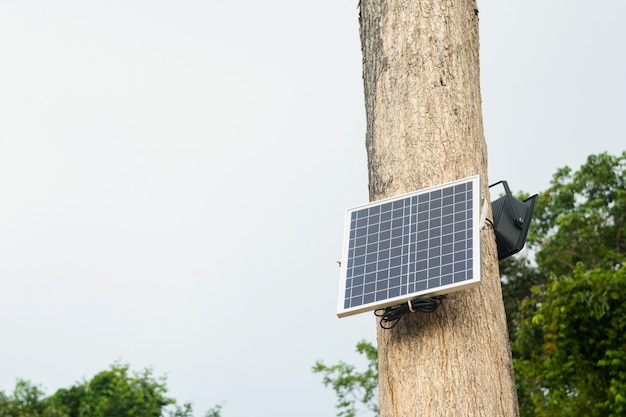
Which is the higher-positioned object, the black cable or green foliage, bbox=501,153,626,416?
green foliage, bbox=501,153,626,416

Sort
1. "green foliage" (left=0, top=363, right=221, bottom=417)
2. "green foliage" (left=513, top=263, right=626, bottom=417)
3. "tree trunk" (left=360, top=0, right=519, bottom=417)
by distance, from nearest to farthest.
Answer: "tree trunk" (left=360, top=0, right=519, bottom=417)
"green foliage" (left=513, top=263, right=626, bottom=417)
"green foliage" (left=0, top=363, right=221, bottom=417)

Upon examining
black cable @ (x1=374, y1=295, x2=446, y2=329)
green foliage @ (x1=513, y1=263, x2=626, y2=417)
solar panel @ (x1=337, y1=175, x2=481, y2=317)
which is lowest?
black cable @ (x1=374, y1=295, x2=446, y2=329)

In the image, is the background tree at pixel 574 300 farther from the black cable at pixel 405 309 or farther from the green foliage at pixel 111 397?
the black cable at pixel 405 309

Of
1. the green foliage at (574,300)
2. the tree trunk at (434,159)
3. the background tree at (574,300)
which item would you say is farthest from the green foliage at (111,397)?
the tree trunk at (434,159)

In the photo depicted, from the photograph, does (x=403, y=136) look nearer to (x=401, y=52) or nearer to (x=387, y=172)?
(x=387, y=172)

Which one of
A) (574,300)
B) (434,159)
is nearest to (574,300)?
(574,300)

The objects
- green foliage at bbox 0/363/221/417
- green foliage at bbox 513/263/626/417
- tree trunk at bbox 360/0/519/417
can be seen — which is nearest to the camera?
tree trunk at bbox 360/0/519/417

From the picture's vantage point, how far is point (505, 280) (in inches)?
874

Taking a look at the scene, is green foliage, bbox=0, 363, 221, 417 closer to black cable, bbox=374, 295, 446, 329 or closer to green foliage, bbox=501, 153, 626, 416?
green foliage, bbox=501, 153, 626, 416

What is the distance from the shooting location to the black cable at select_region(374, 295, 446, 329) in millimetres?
3535

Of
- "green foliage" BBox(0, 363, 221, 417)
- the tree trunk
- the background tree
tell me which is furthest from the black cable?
"green foliage" BBox(0, 363, 221, 417)

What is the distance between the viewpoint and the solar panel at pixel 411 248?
3.53m

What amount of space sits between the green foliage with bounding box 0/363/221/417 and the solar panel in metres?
16.7

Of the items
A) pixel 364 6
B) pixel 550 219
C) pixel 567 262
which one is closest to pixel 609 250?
pixel 567 262
